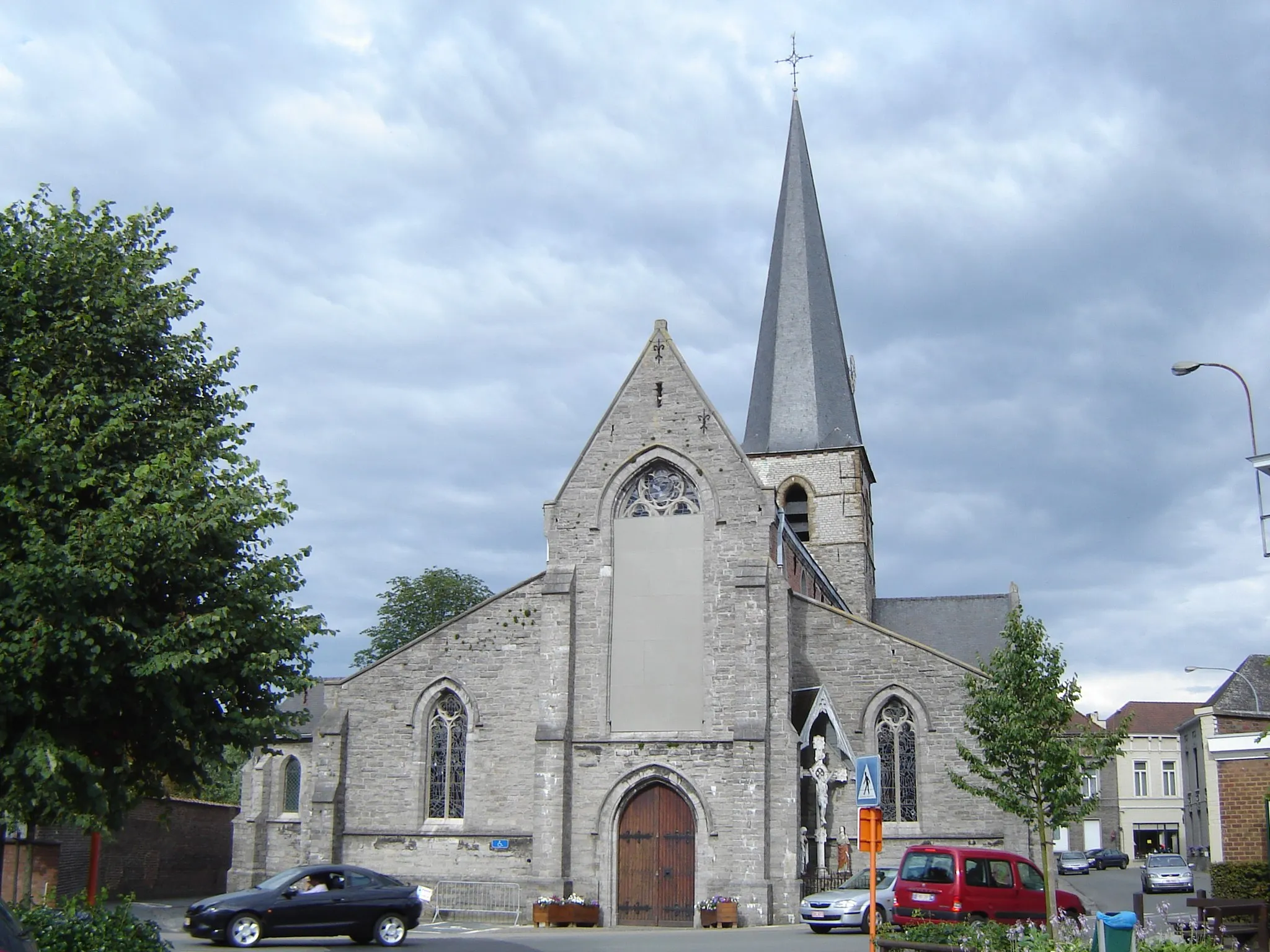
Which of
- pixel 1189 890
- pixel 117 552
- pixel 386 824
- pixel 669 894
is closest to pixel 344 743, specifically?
pixel 386 824

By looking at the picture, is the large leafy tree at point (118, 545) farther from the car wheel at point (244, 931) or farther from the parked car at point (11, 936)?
the car wheel at point (244, 931)

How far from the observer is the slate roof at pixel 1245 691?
4625 cm

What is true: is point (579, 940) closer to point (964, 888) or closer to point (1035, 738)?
point (964, 888)

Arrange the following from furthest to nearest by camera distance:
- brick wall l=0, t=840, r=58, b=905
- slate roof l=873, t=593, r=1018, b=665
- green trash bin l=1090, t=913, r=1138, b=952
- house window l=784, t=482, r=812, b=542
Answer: house window l=784, t=482, r=812, b=542, slate roof l=873, t=593, r=1018, b=665, brick wall l=0, t=840, r=58, b=905, green trash bin l=1090, t=913, r=1138, b=952

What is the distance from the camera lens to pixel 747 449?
47.5 m

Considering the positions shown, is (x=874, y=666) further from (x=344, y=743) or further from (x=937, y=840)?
(x=344, y=743)

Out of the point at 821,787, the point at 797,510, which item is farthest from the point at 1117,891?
the point at 821,787

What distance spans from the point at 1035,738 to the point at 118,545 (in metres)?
15.3

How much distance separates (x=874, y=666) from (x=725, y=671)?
353cm

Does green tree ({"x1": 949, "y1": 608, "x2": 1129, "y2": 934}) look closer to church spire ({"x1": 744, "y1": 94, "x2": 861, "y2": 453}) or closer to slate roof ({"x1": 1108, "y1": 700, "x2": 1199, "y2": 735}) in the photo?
church spire ({"x1": 744, "y1": 94, "x2": 861, "y2": 453})

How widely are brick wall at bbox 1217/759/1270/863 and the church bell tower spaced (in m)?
20.5

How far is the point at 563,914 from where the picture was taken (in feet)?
86.8

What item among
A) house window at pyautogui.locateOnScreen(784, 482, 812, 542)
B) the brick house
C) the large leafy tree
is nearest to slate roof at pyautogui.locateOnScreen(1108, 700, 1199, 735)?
the brick house

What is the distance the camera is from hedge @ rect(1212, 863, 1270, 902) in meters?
21.4
